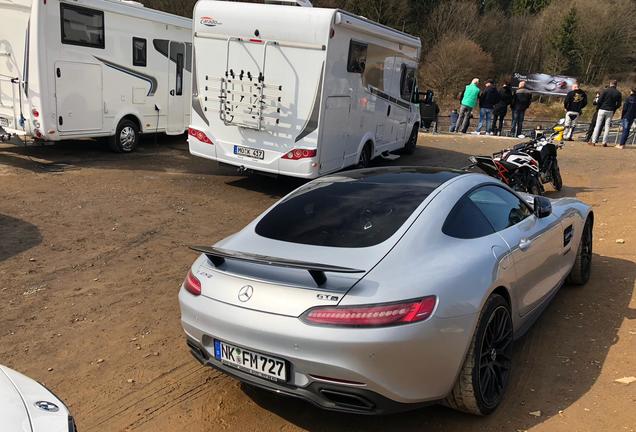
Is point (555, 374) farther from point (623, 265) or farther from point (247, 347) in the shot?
point (623, 265)

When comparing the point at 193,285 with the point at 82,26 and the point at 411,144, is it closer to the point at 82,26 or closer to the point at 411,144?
the point at 82,26

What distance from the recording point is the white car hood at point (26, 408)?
2.02 metres

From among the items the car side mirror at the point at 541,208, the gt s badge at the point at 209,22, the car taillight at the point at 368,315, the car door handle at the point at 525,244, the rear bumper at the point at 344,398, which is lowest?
the rear bumper at the point at 344,398

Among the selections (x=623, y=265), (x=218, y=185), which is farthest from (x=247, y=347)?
(x=218, y=185)

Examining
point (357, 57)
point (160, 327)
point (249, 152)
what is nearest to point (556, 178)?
point (357, 57)

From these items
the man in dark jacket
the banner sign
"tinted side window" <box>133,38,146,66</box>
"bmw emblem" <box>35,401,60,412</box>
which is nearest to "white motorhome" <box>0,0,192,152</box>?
"tinted side window" <box>133,38,146,66</box>

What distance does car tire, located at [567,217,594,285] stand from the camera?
525 centimetres

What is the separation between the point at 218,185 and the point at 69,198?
256cm

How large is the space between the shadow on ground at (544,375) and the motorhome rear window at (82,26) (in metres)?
9.03

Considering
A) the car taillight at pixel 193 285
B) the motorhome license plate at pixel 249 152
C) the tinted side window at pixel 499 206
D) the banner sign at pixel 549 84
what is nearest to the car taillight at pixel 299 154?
the motorhome license plate at pixel 249 152

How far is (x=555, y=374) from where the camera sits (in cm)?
378

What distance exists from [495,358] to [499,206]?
1176 mm

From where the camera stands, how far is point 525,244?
3861 millimetres

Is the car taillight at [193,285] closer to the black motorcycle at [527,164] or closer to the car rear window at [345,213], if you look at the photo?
the car rear window at [345,213]
